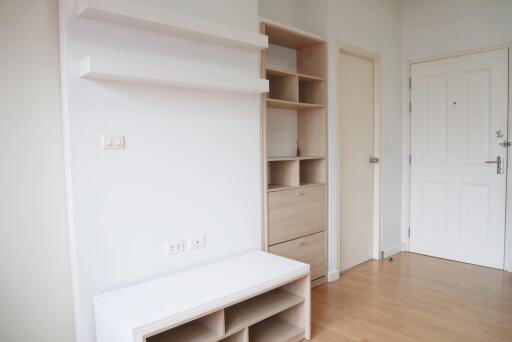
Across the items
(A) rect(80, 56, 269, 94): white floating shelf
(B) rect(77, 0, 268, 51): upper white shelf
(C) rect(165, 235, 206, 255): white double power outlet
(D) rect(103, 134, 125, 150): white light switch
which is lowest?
(C) rect(165, 235, 206, 255): white double power outlet

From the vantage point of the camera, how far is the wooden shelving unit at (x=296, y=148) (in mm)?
3012

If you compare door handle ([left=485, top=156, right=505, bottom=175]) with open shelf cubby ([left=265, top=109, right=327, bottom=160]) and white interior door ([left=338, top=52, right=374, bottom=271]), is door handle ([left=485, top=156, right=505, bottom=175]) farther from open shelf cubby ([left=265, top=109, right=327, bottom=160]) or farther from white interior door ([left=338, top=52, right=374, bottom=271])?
open shelf cubby ([left=265, top=109, right=327, bottom=160])

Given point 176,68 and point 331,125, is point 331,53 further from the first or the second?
point 176,68

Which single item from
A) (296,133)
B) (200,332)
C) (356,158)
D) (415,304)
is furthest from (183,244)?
(356,158)

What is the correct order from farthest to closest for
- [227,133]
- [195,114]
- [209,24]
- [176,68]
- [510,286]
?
[510,286] < [227,133] < [195,114] < [209,24] < [176,68]

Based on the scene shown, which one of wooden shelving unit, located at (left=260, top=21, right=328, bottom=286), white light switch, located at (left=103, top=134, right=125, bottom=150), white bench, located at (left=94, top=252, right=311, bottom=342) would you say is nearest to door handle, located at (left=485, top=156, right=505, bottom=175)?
wooden shelving unit, located at (left=260, top=21, right=328, bottom=286)

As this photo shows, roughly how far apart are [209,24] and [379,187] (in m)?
2.74

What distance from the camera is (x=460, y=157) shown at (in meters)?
4.00

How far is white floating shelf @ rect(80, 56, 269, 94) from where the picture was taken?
186 centimetres

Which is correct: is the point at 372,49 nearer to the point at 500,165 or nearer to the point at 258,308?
the point at 500,165

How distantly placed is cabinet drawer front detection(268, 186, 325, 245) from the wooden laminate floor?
0.60 metres

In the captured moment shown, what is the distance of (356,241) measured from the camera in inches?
156

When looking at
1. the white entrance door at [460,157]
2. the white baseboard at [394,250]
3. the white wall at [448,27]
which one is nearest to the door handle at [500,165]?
the white entrance door at [460,157]

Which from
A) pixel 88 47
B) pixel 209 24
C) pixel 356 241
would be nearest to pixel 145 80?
pixel 88 47
